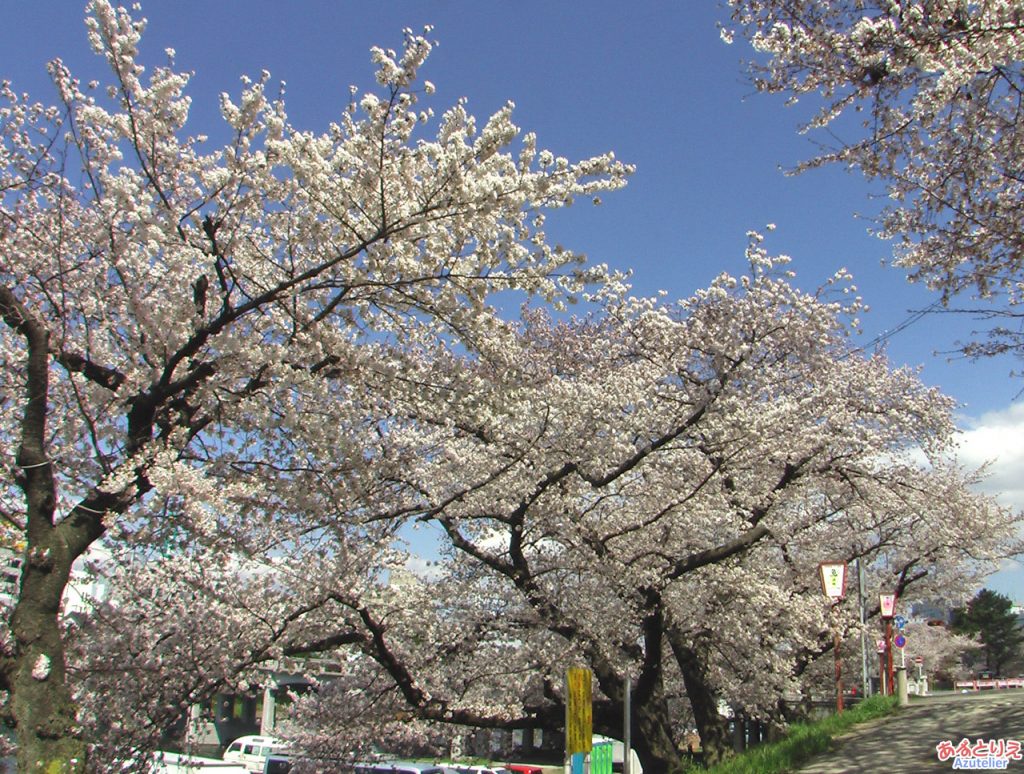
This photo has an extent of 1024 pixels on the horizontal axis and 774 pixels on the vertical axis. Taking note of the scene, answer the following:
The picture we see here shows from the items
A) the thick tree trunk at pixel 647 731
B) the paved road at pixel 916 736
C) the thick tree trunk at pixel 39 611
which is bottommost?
the thick tree trunk at pixel 647 731

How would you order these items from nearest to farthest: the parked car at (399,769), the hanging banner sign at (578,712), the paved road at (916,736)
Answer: the hanging banner sign at (578,712), the paved road at (916,736), the parked car at (399,769)

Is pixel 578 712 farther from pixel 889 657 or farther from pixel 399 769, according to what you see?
pixel 889 657

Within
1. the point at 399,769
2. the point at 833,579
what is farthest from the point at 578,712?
the point at 399,769

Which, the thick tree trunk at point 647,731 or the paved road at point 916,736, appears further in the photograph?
the thick tree trunk at point 647,731

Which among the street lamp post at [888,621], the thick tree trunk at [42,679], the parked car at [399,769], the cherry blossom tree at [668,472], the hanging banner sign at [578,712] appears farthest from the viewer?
the parked car at [399,769]

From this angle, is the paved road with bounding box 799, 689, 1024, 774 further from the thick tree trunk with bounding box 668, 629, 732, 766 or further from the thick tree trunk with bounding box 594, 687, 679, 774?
the thick tree trunk with bounding box 668, 629, 732, 766

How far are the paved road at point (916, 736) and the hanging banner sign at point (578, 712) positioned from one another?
300 cm

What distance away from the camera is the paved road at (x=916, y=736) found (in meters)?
7.85

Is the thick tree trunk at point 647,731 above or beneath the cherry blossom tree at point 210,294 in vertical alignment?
beneath

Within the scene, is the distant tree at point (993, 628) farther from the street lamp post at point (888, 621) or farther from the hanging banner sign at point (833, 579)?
the hanging banner sign at point (833, 579)

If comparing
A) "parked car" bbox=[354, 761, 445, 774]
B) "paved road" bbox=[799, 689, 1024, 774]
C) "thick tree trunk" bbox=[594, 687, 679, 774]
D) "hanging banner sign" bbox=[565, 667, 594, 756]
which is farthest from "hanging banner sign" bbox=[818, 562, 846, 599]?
"parked car" bbox=[354, 761, 445, 774]

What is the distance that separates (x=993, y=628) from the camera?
2520 inches

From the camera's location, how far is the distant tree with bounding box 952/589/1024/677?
2504 inches

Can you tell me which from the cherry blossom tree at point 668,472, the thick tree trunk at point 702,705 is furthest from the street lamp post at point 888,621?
the thick tree trunk at point 702,705
